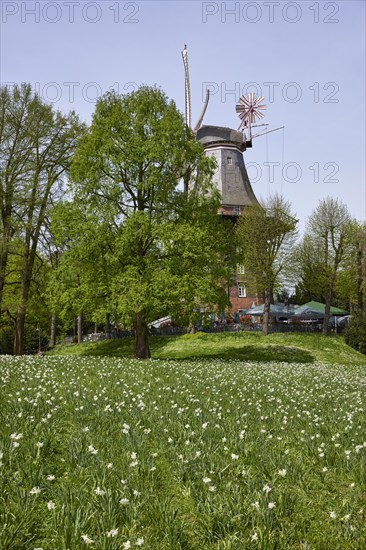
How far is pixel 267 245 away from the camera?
142 ft

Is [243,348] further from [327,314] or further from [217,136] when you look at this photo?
[217,136]

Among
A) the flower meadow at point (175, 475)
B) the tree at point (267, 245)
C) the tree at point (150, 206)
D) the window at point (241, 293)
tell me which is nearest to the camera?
the flower meadow at point (175, 475)

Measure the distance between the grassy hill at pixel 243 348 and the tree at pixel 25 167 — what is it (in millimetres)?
11473

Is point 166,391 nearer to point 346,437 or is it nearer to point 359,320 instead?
point 346,437

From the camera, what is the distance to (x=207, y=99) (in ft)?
206

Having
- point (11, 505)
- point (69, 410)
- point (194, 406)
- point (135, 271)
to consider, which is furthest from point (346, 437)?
point (135, 271)

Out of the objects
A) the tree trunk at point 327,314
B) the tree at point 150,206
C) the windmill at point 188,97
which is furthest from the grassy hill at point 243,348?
the windmill at point 188,97

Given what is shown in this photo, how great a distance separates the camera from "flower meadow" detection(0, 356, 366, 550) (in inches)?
173

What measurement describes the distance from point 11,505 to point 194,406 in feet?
19.3

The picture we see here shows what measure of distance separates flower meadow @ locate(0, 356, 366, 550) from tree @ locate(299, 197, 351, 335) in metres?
35.0

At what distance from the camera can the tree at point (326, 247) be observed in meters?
44.1

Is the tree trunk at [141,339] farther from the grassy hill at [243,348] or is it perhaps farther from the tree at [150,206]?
the grassy hill at [243,348]

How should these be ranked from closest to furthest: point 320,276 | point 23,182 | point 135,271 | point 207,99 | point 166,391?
point 166,391, point 135,271, point 23,182, point 320,276, point 207,99

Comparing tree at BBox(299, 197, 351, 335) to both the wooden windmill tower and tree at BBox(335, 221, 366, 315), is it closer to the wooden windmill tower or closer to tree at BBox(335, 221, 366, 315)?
tree at BBox(335, 221, 366, 315)
